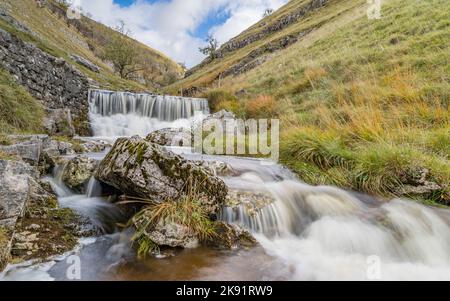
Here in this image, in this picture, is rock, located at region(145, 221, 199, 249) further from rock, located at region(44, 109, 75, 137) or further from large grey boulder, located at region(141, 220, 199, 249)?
rock, located at region(44, 109, 75, 137)

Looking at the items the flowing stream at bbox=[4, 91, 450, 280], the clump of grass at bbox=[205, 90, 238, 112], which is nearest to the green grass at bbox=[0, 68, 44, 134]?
the flowing stream at bbox=[4, 91, 450, 280]

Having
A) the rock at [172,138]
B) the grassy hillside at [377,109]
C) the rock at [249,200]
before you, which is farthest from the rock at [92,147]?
the rock at [249,200]

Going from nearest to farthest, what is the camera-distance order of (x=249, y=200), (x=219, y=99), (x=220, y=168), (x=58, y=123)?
(x=249, y=200) < (x=220, y=168) < (x=58, y=123) < (x=219, y=99)

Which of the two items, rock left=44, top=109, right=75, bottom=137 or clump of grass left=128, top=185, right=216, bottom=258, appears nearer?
clump of grass left=128, top=185, right=216, bottom=258

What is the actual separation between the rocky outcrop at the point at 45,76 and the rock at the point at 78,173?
7.64m

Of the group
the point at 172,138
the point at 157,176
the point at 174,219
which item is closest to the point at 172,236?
the point at 174,219

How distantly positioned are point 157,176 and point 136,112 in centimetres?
1377

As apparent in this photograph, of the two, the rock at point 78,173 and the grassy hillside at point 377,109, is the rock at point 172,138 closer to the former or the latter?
the grassy hillside at point 377,109

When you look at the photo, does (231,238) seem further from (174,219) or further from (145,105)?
(145,105)

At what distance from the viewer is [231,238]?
393 cm

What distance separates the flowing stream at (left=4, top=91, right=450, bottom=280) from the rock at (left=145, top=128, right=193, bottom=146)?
5.43 metres

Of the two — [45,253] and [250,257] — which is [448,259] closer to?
[250,257]

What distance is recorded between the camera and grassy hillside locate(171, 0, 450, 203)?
17.3 ft
